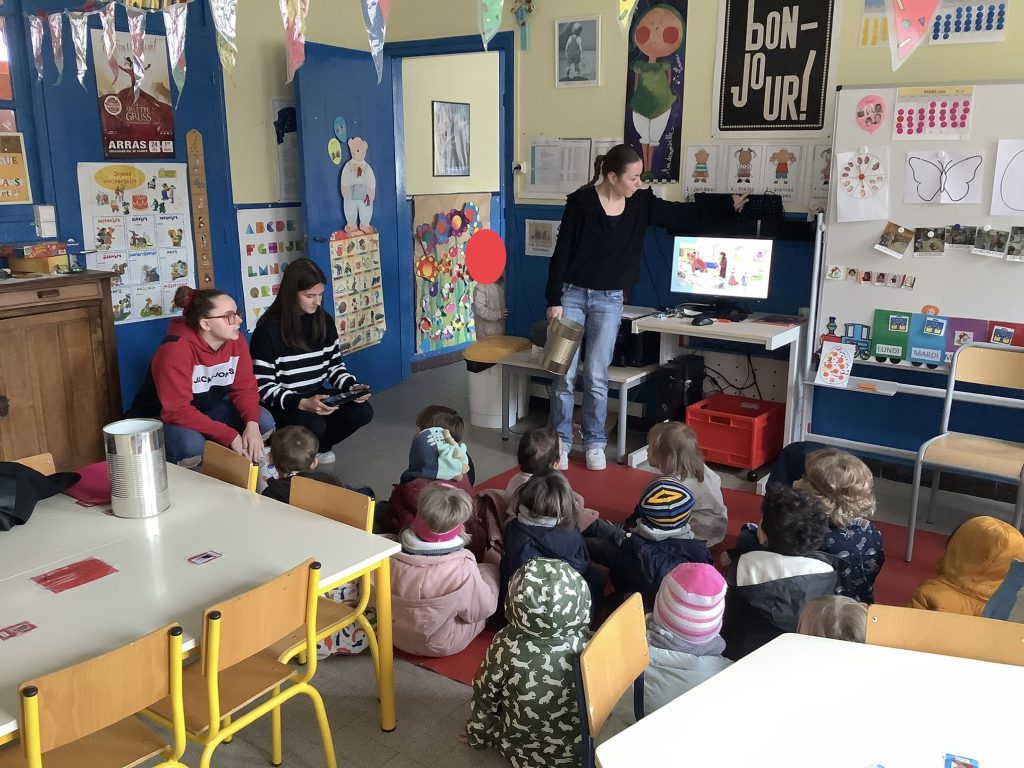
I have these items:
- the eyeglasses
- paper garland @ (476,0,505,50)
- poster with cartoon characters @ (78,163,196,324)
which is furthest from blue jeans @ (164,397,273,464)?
paper garland @ (476,0,505,50)

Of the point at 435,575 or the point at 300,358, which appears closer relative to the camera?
the point at 435,575

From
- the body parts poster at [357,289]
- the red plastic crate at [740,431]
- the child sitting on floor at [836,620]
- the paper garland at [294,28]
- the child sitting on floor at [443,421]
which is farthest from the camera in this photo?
the body parts poster at [357,289]

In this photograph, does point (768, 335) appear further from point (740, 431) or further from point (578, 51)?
point (578, 51)

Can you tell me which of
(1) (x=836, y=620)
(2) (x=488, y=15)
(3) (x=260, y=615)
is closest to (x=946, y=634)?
(1) (x=836, y=620)

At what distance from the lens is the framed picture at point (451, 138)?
6.45 m

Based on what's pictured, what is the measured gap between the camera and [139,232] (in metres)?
4.47

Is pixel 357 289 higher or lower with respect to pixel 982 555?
higher

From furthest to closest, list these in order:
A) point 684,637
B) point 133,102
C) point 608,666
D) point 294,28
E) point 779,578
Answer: point 133,102 → point 294,28 → point 779,578 → point 684,637 → point 608,666

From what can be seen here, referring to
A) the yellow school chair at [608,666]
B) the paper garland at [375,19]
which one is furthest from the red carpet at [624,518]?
the paper garland at [375,19]

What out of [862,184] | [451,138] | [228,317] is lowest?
[228,317]

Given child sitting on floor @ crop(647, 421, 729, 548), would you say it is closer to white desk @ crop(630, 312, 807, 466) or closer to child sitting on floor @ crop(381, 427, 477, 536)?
child sitting on floor @ crop(381, 427, 477, 536)

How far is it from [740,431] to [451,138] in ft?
11.2

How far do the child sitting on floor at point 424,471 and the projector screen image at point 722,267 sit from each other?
1913 mm

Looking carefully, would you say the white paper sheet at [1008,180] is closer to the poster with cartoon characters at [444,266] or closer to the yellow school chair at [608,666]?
the yellow school chair at [608,666]
